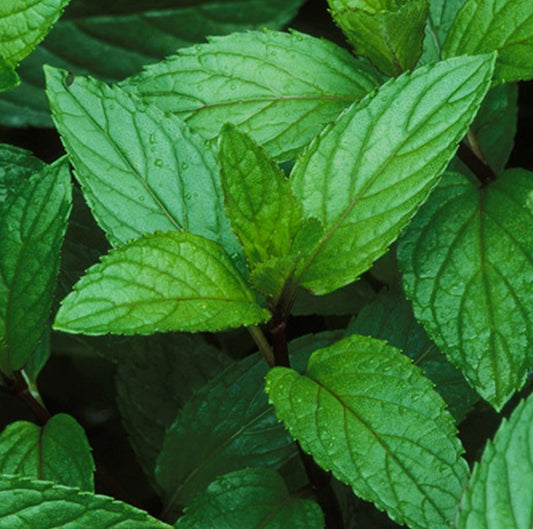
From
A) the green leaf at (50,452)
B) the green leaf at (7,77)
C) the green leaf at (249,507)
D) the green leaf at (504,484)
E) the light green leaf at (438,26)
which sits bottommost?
the green leaf at (504,484)

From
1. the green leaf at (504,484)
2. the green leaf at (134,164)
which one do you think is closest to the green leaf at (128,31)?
the green leaf at (134,164)

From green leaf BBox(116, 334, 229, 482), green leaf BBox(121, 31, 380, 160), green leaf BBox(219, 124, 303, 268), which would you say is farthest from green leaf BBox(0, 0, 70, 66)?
green leaf BBox(116, 334, 229, 482)

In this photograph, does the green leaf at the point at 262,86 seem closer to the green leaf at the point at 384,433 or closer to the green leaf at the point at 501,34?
the green leaf at the point at 501,34

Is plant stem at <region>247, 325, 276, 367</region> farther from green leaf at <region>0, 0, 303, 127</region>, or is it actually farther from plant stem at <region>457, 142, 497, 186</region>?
green leaf at <region>0, 0, 303, 127</region>

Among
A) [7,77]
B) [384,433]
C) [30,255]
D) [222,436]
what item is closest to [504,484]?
[384,433]

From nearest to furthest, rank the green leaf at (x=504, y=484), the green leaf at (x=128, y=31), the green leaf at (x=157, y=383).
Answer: the green leaf at (x=504, y=484) → the green leaf at (x=157, y=383) → the green leaf at (x=128, y=31)
